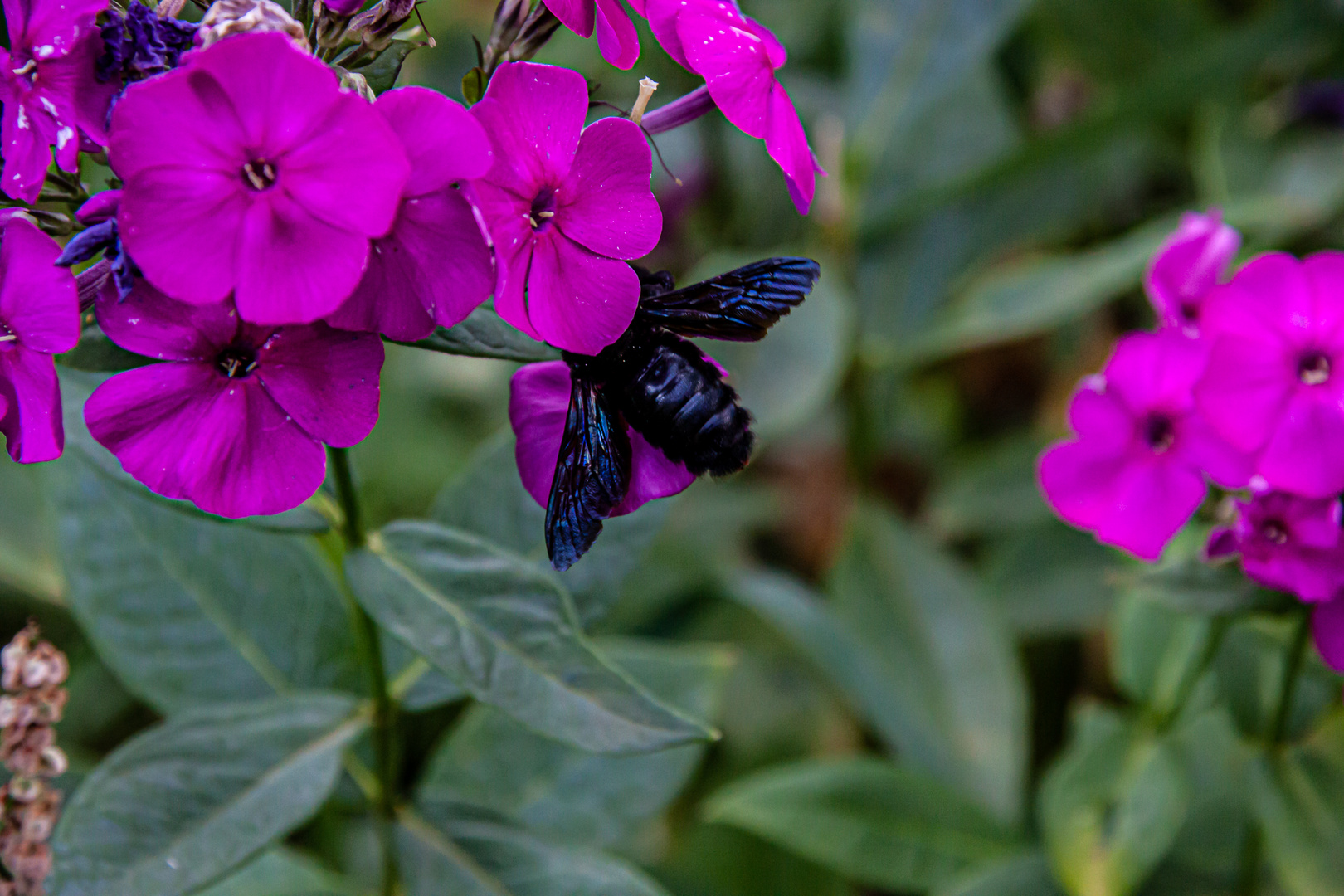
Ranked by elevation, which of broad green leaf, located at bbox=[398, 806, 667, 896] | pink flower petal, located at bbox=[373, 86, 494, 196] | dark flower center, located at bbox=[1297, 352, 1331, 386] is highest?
pink flower petal, located at bbox=[373, 86, 494, 196]

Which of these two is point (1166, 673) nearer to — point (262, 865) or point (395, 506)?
point (262, 865)

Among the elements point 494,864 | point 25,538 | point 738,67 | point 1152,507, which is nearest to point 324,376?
point 738,67

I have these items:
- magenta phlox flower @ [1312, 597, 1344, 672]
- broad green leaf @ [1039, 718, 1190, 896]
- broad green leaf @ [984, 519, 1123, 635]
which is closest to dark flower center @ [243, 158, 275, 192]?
magenta phlox flower @ [1312, 597, 1344, 672]

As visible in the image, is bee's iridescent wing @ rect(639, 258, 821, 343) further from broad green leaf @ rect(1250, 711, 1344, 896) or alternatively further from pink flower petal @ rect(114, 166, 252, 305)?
broad green leaf @ rect(1250, 711, 1344, 896)

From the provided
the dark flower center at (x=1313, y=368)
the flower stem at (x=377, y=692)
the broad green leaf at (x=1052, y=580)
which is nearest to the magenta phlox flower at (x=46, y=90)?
the flower stem at (x=377, y=692)

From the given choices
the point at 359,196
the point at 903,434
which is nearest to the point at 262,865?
the point at 359,196

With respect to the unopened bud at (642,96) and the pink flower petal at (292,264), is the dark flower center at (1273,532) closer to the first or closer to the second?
the unopened bud at (642,96)

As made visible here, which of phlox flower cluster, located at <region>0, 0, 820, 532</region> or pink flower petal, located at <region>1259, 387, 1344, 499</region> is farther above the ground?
phlox flower cluster, located at <region>0, 0, 820, 532</region>

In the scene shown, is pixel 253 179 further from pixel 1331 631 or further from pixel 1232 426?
pixel 1331 631
